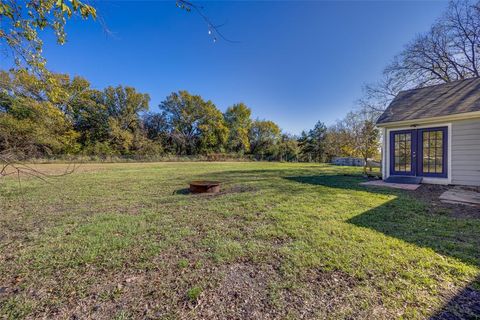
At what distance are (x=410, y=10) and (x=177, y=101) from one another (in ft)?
106

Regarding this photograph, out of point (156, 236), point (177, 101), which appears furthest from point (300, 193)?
point (177, 101)

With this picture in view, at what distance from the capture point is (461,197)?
520 centimetres

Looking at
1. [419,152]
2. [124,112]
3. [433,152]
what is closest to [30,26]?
[419,152]

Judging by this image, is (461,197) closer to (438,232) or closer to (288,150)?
(438,232)

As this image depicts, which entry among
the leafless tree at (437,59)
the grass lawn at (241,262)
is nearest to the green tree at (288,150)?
the leafless tree at (437,59)

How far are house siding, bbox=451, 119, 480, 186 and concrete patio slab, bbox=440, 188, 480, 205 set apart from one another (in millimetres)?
880

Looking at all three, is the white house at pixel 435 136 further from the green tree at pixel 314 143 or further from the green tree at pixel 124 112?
the green tree at pixel 124 112

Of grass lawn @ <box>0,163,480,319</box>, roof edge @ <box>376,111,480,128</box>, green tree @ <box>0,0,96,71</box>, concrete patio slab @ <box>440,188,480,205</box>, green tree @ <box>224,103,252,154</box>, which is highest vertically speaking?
green tree @ <box>224,103,252,154</box>

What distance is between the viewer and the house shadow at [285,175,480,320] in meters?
1.70

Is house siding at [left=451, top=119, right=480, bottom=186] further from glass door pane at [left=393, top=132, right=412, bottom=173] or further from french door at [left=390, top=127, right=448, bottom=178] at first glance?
glass door pane at [left=393, top=132, right=412, bottom=173]

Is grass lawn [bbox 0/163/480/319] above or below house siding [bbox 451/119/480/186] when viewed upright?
below

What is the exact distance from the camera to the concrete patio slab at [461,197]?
4812 millimetres

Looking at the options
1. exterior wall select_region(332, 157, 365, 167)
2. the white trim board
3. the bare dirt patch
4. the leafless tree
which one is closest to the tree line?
exterior wall select_region(332, 157, 365, 167)

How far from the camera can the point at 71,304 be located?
69.8 inches
